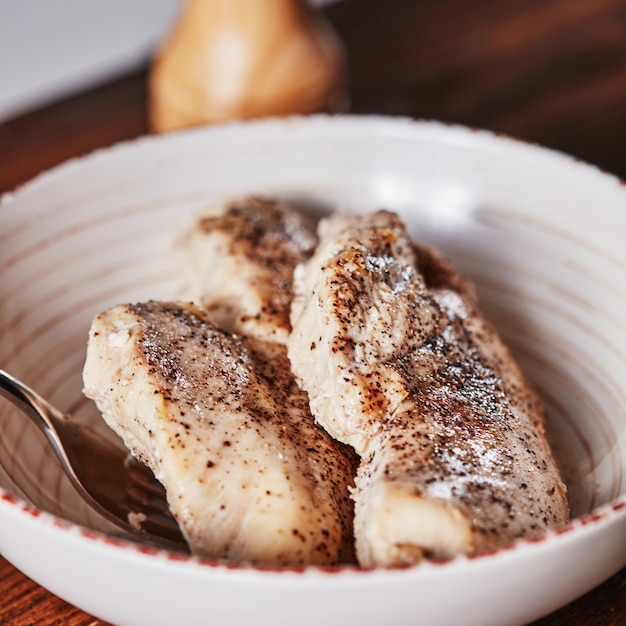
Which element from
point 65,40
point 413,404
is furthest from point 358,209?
point 65,40

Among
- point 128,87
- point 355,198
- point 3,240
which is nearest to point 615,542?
point 355,198

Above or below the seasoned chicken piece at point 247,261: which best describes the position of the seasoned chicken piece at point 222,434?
below

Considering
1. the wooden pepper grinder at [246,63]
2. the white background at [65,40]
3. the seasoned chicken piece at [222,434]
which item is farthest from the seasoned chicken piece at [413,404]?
the white background at [65,40]

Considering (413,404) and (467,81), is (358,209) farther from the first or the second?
(467,81)

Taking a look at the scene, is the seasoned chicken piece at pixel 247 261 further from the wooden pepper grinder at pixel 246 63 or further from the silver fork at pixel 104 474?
the wooden pepper grinder at pixel 246 63

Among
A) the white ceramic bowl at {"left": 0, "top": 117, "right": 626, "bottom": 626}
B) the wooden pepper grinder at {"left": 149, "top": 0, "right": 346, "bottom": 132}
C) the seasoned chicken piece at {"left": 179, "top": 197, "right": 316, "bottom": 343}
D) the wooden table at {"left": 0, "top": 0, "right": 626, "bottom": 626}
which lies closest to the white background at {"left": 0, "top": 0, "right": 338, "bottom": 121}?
the wooden table at {"left": 0, "top": 0, "right": 626, "bottom": 626}
